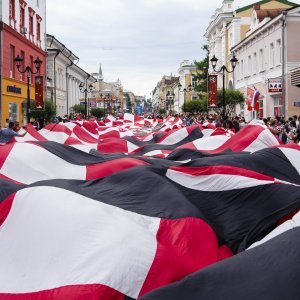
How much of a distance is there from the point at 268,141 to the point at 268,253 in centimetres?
737

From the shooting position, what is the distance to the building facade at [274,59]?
31734 millimetres

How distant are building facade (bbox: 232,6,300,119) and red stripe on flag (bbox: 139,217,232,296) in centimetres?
2587

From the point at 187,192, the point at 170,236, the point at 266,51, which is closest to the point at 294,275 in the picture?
the point at 170,236

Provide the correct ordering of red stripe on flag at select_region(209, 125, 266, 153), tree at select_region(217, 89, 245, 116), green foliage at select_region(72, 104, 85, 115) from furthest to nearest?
green foliage at select_region(72, 104, 85, 115), tree at select_region(217, 89, 245, 116), red stripe on flag at select_region(209, 125, 266, 153)

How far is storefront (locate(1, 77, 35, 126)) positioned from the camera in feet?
96.2

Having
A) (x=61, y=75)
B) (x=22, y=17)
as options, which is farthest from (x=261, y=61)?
(x=61, y=75)

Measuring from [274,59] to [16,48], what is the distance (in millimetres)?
15870

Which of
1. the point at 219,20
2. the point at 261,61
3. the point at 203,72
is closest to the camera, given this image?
the point at 261,61

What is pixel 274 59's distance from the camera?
3441 cm

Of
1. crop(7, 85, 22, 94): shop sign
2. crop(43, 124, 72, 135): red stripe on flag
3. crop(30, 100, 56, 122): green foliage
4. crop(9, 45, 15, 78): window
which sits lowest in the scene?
crop(43, 124, 72, 135): red stripe on flag

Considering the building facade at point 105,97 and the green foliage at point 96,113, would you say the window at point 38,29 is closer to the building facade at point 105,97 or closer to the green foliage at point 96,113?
the green foliage at point 96,113

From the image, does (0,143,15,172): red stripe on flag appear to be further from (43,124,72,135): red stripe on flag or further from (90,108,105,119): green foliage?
(90,108,105,119): green foliage

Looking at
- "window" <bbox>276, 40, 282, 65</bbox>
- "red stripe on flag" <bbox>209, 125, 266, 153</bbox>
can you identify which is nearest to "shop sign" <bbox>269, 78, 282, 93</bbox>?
"window" <bbox>276, 40, 282, 65</bbox>

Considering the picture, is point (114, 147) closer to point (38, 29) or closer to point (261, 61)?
point (261, 61)
